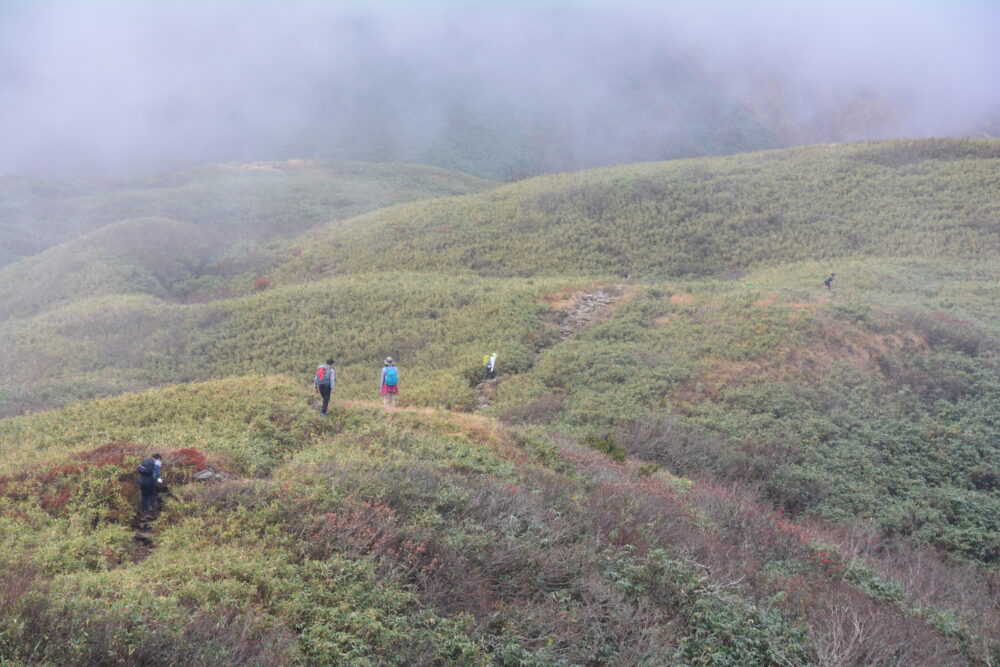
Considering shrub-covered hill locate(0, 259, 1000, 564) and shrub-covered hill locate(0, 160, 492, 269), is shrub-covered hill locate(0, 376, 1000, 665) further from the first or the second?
shrub-covered hill locate(0, 160, 492, 269)

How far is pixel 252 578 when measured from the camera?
5.47 metres

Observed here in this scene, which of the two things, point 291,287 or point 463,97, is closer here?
point 291,287

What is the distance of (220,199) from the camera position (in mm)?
50281

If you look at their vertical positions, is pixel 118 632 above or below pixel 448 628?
above

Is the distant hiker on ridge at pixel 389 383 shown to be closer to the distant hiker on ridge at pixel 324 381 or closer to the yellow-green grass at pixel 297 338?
the distant hiker on ridge at pixel 324 381

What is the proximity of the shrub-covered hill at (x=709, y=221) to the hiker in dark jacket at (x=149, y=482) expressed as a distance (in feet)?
81.9

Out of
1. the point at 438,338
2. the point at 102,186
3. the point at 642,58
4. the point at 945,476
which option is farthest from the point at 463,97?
the point at 945,476

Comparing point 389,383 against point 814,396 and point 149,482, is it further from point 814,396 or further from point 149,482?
point 814,396

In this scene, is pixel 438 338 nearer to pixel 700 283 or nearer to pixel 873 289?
pixel 700 283

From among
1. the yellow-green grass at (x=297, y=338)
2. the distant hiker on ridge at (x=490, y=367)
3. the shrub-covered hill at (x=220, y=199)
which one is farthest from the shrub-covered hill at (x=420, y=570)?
the shrub-covered hill at (x=220, y=199)

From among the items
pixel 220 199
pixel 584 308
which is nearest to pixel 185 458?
pixel 584 308

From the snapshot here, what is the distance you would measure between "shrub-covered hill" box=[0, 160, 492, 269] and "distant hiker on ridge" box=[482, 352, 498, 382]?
28.8 meters

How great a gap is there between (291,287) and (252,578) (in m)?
25.8

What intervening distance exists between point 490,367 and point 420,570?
12.8 metres
